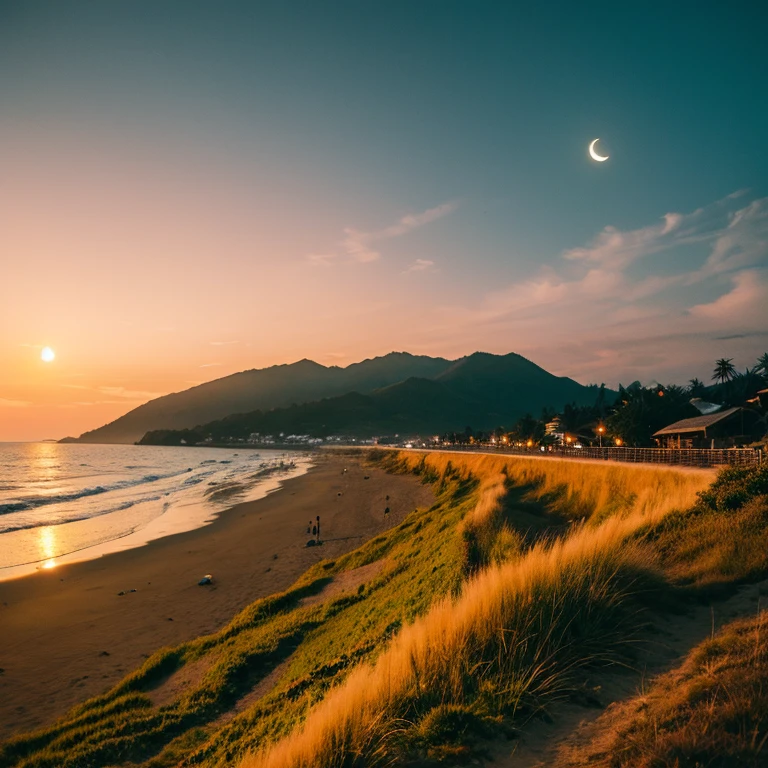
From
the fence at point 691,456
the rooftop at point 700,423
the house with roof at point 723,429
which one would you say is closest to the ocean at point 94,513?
the fence at point 691,456

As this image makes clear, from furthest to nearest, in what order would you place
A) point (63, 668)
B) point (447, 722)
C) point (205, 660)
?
point (63, 668) < point (205, 660) < point (447, 722)

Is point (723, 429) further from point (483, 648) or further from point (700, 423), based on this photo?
point (483, 648)

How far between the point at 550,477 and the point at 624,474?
7.08m

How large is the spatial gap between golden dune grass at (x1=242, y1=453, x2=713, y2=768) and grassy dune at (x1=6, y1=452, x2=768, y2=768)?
25mm

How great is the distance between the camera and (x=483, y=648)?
6504 mm

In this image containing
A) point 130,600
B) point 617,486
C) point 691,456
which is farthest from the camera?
point 691,456

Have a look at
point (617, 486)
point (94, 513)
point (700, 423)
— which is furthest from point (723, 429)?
point (94, 513)

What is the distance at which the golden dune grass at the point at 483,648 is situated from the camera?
5129 mm

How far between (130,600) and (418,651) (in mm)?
17653

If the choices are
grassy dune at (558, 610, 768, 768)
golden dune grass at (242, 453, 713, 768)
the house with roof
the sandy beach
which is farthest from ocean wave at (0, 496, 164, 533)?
the house with roof

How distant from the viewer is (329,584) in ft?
60.3

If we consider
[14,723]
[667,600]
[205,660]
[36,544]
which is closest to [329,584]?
[205,660]

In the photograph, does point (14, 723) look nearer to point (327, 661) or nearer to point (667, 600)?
point (327, 661)

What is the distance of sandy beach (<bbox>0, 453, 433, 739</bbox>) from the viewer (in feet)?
44.2
